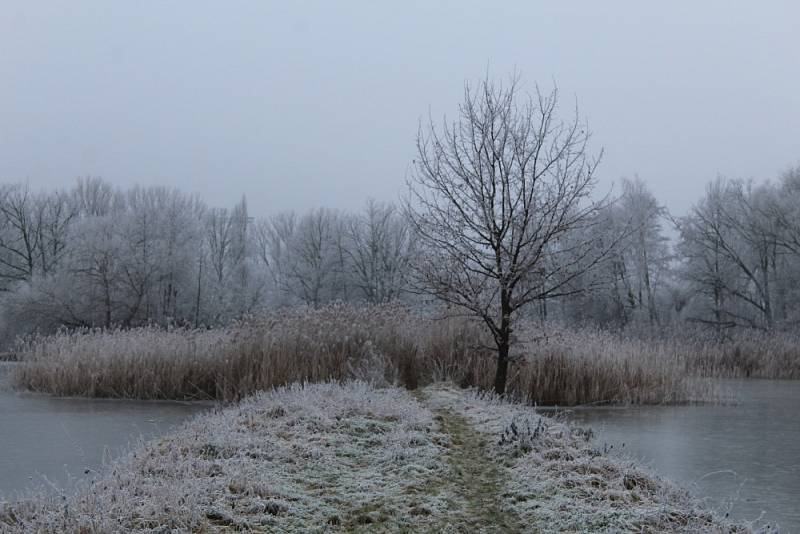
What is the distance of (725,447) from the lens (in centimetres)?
820

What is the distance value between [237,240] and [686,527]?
56.1 meters

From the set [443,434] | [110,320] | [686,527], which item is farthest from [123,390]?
[110,320]

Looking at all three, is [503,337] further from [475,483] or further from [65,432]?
[65,432]

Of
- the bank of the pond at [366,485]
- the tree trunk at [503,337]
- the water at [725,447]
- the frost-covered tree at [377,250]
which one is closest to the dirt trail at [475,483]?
the bank of the pond at [366,485]

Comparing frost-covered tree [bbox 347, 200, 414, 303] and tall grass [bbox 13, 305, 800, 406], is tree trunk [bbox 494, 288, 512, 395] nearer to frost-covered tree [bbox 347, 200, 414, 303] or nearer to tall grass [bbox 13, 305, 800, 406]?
tall grass [bbox 13, 305, 800, 406]

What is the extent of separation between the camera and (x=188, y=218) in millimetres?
44531

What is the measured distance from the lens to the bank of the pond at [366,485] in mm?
4230

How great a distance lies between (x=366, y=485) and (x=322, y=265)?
45240mm

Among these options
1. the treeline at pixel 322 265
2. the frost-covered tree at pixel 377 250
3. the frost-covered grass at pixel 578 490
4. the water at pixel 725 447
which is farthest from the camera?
the frost-covered tree at pixel 377 250

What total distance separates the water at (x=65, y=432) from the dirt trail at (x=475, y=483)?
2.71m

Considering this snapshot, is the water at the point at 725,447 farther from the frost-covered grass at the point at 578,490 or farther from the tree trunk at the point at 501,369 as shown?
the tree trunk at the point at 501,369

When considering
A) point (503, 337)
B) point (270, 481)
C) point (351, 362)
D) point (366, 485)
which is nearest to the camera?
point (270, 481)

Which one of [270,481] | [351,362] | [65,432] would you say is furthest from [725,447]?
[65,432]

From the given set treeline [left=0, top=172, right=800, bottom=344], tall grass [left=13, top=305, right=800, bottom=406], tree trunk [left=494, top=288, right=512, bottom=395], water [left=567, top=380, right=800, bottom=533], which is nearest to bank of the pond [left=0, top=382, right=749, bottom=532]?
water [left=567, top=380, right=800, bottom=533]
